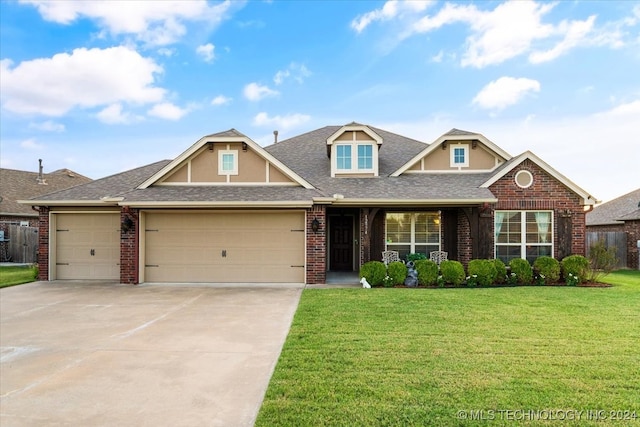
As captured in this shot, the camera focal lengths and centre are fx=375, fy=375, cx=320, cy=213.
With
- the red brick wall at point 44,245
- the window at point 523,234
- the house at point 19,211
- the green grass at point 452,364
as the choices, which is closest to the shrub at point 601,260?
the window at point 523,234

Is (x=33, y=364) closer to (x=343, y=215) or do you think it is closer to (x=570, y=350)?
(x=570, y=350)

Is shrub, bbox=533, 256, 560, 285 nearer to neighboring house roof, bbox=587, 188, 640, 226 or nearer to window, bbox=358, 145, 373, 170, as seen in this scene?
window, bbox=358, 145, 373, 170

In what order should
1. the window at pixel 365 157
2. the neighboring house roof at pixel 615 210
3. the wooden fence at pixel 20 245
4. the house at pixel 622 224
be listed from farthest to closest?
the neighboring house roof at pixel 615 210
the wooden fence at pixel 20 245
the house at pixel 622 224
the window at pixel 365 157

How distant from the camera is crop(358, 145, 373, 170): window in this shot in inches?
531

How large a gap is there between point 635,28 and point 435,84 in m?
6.49

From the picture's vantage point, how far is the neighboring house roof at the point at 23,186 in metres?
20.0

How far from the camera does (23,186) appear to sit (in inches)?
899

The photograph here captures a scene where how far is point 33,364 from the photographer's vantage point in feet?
15.6

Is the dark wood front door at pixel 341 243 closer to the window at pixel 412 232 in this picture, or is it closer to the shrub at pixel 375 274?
the window at pixel 412 232

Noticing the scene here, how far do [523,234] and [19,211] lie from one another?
2383cm

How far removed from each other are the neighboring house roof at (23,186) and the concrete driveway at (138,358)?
1397 centimetres

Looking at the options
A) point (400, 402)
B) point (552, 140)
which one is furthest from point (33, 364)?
point (552, 140)

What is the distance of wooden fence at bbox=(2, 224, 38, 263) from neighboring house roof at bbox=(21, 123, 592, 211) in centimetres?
809

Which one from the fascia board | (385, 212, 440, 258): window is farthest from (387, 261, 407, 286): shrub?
the fascia board
